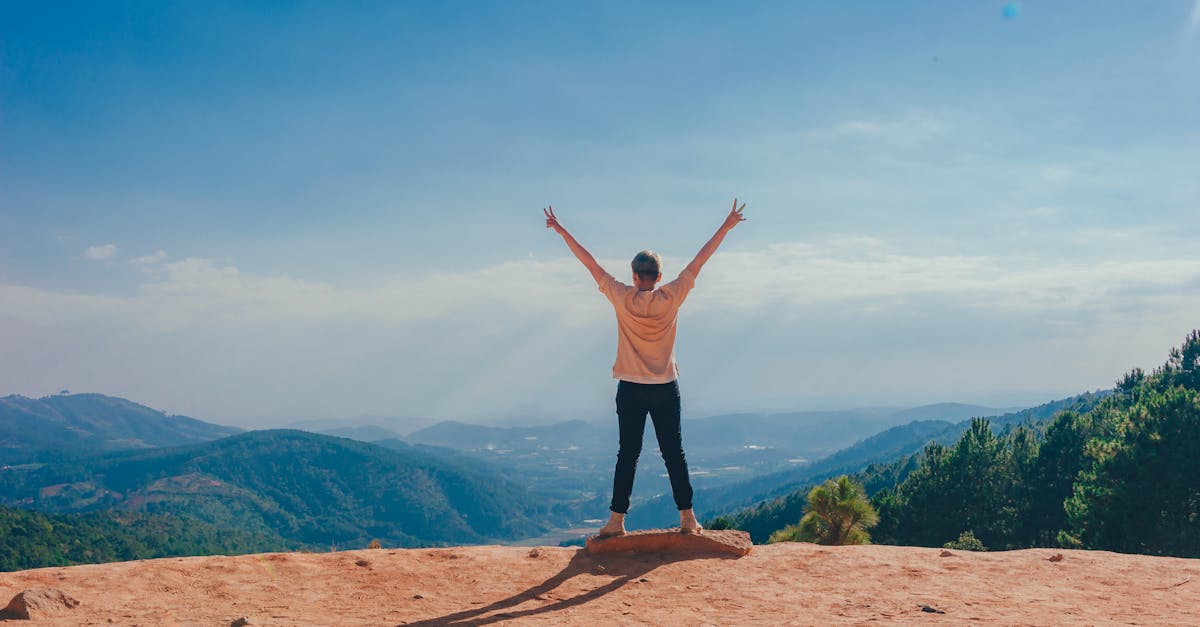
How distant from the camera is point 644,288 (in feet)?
26.9

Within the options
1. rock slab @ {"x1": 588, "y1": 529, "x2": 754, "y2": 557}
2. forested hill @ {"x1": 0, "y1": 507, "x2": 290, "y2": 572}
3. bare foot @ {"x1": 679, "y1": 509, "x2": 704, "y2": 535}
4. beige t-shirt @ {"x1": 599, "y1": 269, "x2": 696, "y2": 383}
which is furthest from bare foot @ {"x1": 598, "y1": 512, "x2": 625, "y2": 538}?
forested hill @ {"x1": 0, "y1": 507, "x2": 290, "y2": 572}

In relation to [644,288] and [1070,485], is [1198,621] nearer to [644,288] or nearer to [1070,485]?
[644,288]

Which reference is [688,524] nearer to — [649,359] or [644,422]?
[644,422]

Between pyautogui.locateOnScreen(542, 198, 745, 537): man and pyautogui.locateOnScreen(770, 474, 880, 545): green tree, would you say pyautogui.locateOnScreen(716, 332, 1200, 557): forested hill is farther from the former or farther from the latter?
pyautogui.locateOnScreen(542, 198, 745, 537): man

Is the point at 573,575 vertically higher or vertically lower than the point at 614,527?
lower

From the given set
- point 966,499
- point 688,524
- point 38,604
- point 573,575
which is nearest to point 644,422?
point 688,524

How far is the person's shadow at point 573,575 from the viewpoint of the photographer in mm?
6352

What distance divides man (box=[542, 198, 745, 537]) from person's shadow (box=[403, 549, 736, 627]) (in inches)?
24.7

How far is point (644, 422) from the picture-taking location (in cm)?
821

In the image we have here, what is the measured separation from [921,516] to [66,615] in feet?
152

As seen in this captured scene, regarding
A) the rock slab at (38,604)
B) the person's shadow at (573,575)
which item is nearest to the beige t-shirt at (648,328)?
the person's shadow at (573,575)

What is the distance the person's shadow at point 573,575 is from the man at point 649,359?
628mm

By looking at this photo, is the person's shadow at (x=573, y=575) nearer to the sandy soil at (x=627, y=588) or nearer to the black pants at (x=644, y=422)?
the sandy soil at (x=627, y=588)

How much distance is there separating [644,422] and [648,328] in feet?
3.44
